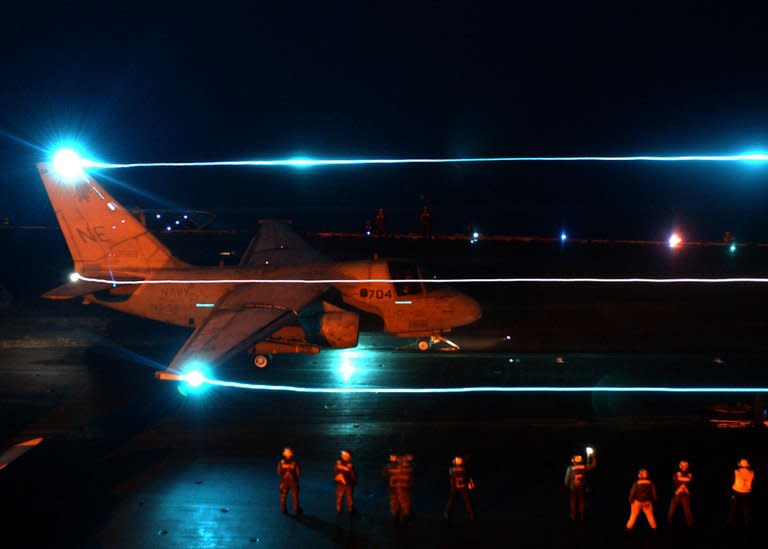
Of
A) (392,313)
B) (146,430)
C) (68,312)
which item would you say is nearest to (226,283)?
(392,313)

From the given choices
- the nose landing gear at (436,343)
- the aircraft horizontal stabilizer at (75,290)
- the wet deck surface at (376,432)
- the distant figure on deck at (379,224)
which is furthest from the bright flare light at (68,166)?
the distant figure on deck at (379,224)

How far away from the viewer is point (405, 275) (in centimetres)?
2284

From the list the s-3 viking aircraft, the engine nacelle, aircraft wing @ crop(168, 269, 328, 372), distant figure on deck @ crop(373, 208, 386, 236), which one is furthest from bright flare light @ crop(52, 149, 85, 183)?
distant figure on deck @ crop(373, 208, 386, 236)

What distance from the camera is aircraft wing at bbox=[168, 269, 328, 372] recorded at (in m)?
17.4

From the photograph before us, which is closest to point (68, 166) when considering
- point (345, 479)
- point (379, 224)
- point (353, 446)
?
point (353, 446)

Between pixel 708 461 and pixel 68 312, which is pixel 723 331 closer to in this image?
pixel 708 461

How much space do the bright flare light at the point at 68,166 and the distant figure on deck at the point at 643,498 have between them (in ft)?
59.5

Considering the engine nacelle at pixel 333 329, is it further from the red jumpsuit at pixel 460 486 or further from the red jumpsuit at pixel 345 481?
the red jumpsuit at pixel 460 486

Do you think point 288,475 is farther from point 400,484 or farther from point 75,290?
point 75,290

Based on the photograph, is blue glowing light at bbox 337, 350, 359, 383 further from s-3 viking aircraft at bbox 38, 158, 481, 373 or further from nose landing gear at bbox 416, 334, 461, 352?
nose landing gear at bbox 416, 334, 461, 352

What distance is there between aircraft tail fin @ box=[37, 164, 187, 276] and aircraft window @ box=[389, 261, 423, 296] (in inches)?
266

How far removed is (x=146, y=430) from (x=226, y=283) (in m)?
7.13

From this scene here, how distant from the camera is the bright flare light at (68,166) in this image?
74.5 ft

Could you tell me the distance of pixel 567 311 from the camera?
28.6 metres
